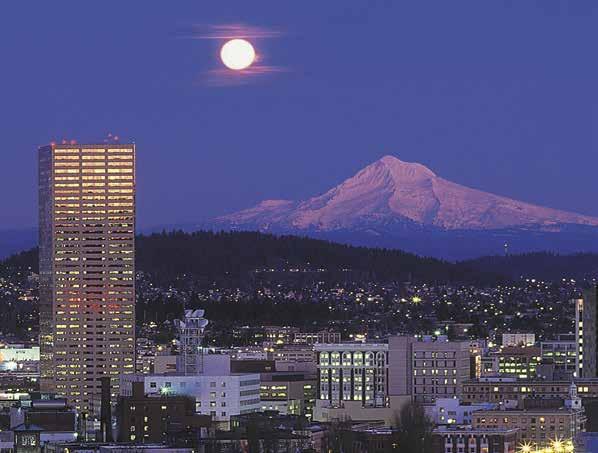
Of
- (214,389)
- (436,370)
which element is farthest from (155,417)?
(436,370)

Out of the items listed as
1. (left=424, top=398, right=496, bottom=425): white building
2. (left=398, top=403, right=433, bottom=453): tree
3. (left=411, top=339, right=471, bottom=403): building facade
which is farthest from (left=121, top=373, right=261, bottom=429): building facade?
(left=398, top=403, right=433, bottom=453): tree

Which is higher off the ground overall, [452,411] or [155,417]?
[452,411]

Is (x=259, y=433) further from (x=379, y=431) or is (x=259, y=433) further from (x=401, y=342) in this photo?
(x=401, y=342)

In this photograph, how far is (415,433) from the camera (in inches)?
5719

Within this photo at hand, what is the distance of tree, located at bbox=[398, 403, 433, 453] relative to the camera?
472ft

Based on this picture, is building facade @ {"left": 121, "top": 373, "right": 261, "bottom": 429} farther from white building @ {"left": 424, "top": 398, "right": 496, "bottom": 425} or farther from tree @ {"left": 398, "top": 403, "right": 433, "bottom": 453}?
tree @ {"left": 398, "top": 403, "right": 433, "bottom": 453}

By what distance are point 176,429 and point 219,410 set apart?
903 inches

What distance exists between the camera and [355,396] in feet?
641

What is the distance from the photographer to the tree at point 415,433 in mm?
143875

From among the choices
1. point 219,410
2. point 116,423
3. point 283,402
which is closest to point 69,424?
point 116,423

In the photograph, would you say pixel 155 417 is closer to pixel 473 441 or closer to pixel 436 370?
pixel 473 441

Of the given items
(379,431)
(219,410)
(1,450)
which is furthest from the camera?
(219,410)

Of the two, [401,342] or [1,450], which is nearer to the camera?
[1,450]

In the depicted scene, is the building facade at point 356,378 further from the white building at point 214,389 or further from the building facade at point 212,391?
the building facade at point 212,391
